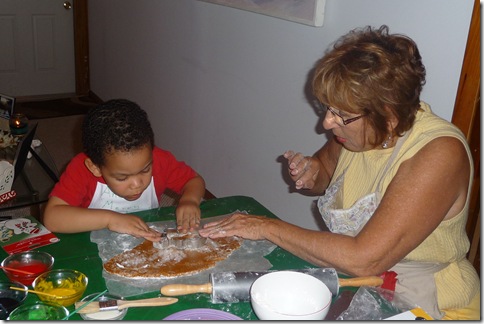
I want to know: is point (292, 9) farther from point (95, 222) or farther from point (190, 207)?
point (95, 222)

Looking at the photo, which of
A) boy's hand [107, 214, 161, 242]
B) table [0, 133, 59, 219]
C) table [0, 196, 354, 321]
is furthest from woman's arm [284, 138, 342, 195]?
table [0, 133, 59, 219]

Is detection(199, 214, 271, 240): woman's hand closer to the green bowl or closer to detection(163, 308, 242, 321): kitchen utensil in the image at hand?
detection(163, 308, 242, 321): kitchen utensil

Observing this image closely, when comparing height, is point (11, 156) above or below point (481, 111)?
below

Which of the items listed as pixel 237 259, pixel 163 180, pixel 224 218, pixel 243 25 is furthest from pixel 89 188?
pixel 243 25

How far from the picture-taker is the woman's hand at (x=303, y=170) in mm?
1881

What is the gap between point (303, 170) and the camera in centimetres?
191

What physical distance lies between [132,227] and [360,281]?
683 millimetres

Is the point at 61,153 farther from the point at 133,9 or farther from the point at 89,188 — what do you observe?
Result: the point at 89,188

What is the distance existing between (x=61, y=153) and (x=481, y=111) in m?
3.45

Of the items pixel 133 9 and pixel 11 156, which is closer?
pixel 11 156

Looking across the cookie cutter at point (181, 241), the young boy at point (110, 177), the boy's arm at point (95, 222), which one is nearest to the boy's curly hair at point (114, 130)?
the young boy at point (110, 177)

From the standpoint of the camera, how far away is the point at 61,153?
436cm

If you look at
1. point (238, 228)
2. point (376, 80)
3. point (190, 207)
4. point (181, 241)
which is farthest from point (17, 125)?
point (376, 80)

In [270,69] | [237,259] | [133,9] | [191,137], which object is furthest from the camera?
[133,9]
